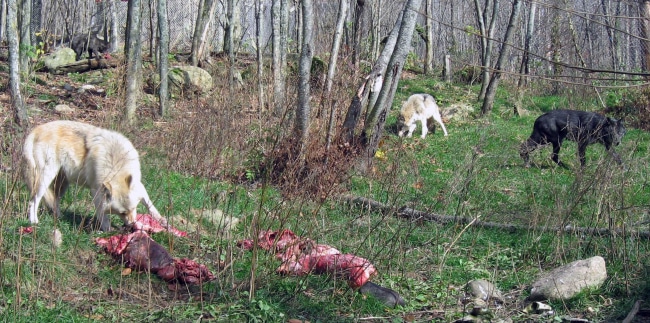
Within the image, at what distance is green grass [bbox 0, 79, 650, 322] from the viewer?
5.71 m

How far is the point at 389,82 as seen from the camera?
12133mm

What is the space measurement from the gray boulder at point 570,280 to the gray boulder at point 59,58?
1976 cm

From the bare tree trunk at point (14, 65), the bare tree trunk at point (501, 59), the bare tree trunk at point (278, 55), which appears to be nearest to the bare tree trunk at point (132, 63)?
the bare tree trunk at point (14, 65)

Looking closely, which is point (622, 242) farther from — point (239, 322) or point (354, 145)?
point (354, 145)

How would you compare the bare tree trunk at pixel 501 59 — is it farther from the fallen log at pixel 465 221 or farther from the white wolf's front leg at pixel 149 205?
the white wolf's front leg at pixel 149 205

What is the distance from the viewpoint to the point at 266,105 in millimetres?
15117

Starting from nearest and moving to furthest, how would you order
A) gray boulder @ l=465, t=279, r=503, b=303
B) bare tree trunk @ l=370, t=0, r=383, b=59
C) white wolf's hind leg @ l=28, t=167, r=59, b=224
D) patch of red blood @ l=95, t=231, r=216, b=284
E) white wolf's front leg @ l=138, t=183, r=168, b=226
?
patch of red blood @ l=95, t=231, r=216, b=284 → gray boulder @ l=465, t=279, r=503, b=303 → white wolf's hind leg @ l=28, t=167, r=59, b=224 → white wolf's front leg @ l=138, t=183, r=168, b=226 → bare tree trunk @ l=370, t=0, r=383, b=59

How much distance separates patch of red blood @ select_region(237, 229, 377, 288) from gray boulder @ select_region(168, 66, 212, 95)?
13.3 meters

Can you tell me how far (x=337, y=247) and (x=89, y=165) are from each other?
312 cm

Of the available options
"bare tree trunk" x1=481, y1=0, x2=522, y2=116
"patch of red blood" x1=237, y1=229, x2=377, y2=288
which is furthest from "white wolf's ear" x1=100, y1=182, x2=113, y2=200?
"bare tree trunk" x1=481, y1=0, x2=522, y2=116

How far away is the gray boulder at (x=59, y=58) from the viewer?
73.4 feet

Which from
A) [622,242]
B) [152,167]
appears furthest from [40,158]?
[622,242]

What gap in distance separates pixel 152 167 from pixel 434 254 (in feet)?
14.0

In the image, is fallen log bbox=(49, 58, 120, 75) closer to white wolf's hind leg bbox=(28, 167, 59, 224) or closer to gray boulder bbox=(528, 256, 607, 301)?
white wolf's hind leg bbox=(28, 167, 59, 224)
